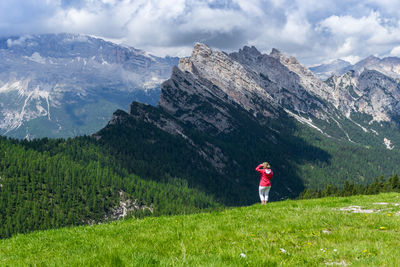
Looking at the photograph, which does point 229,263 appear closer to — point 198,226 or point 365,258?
point 365,258

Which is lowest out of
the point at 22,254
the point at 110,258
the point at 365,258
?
the point at 22,254

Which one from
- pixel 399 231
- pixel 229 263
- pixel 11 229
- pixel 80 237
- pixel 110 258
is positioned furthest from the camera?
pixel 11 229

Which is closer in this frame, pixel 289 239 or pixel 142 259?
pixel 142 259

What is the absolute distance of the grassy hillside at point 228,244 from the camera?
720cm

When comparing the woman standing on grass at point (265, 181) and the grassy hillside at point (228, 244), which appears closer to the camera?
the grassy hillside at point (228, 244)

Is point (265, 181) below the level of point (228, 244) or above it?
above

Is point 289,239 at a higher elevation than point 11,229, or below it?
higher

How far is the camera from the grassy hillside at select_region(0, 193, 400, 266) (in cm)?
720

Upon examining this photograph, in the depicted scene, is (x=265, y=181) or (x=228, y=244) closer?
(x=228, y=244)

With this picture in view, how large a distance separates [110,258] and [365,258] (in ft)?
21.0

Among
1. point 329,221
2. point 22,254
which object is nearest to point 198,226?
point 329,221

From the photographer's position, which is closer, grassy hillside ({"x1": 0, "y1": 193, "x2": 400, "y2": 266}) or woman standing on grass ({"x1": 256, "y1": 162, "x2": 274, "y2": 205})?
grassy hillside ({"x1": 0, "y1": 193, "x2": 400, "y2": 266})

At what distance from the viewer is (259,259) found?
23.4ft

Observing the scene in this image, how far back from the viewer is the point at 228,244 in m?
9.04
